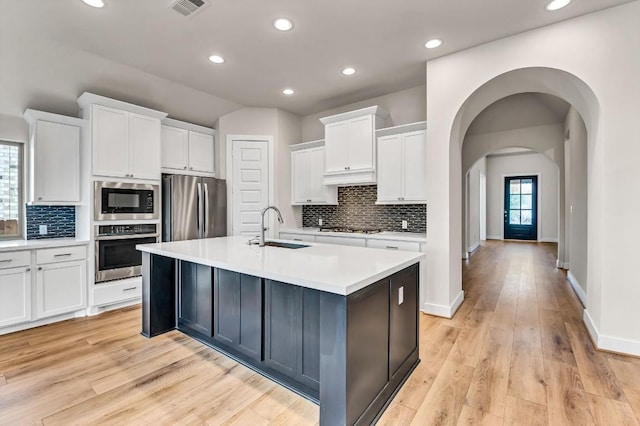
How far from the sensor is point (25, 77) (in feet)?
10.5

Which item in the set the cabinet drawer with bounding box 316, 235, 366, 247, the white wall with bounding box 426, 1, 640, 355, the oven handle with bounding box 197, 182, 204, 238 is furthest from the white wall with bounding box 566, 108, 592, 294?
the oven handle with bounding box 197, 182, 204, 238

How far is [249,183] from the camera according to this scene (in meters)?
5.05

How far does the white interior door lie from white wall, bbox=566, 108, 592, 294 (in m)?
4.56

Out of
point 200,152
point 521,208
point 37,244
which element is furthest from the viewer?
point 521,208

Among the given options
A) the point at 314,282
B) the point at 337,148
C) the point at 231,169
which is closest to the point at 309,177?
the point at 337,148

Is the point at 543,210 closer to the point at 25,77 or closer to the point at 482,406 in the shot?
the point at 482,406

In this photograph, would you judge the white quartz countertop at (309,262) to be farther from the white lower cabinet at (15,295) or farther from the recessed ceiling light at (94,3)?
the recessed ceiling light at (94,3)

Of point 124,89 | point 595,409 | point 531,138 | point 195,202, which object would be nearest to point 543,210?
point 531,138

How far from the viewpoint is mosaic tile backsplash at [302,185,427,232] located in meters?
4.40

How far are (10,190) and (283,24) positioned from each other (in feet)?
11.8

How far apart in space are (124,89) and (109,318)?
276 cm

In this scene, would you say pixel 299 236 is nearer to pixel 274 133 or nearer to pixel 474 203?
pixel 274 133

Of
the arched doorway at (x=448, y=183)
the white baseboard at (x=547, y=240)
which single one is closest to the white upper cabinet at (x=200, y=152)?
the arched doorway at (x=448, y=183)

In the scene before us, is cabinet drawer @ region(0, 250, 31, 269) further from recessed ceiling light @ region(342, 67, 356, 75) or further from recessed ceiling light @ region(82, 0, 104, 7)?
recessed ceiling light @ region(342, 67, 356, 75)
